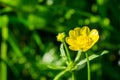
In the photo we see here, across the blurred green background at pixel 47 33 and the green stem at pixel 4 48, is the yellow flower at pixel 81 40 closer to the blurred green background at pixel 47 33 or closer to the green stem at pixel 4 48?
the blurred green background at pixel 47 33

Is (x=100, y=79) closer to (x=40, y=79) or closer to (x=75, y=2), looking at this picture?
(x=40, y=79)

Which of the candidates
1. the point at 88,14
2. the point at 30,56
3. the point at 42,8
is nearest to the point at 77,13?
the point at 88,14

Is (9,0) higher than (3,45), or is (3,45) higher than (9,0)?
(9,0)

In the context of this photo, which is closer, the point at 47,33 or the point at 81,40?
the point at 81,40

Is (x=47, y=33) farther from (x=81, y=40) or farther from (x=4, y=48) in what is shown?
(x=81, y=40)

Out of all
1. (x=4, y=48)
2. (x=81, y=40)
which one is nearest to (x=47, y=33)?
(x=4, y=48)

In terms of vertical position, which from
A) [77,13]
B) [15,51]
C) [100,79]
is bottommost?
[100,79]
